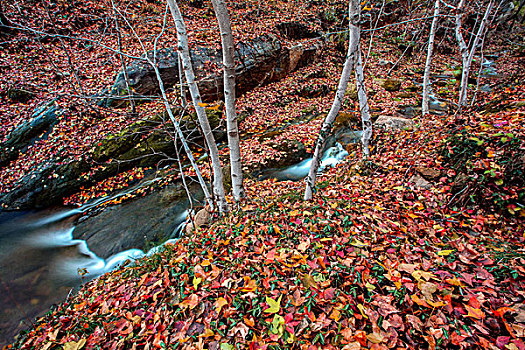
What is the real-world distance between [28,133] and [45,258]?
586 cm

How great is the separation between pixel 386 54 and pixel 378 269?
19.5m

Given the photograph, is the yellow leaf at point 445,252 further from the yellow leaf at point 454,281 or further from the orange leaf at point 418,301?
the orange leaf at point 418,301

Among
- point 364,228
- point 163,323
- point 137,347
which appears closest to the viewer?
point 137,347

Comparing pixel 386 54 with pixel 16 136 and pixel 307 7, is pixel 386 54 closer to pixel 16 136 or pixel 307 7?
pixel 307 7

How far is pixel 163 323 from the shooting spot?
240 centimetres

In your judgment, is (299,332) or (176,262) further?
(176,262)

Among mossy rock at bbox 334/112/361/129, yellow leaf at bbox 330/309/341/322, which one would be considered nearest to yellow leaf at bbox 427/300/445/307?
yellow leaf at bbox 330/309/341/322

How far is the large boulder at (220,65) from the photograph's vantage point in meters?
10.1

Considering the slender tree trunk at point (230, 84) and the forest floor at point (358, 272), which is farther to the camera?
the slender tree trunk at point (230, 84)

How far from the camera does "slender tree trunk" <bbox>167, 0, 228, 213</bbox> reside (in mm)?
2963

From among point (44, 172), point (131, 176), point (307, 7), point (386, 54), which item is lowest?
point (131, 176)

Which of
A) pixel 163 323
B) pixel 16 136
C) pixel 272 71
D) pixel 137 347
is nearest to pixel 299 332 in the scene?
pixel 163 323

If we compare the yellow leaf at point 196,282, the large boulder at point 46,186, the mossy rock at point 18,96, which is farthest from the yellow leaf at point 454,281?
the mossy rock at point 18,96

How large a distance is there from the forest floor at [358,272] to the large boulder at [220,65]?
774cm
